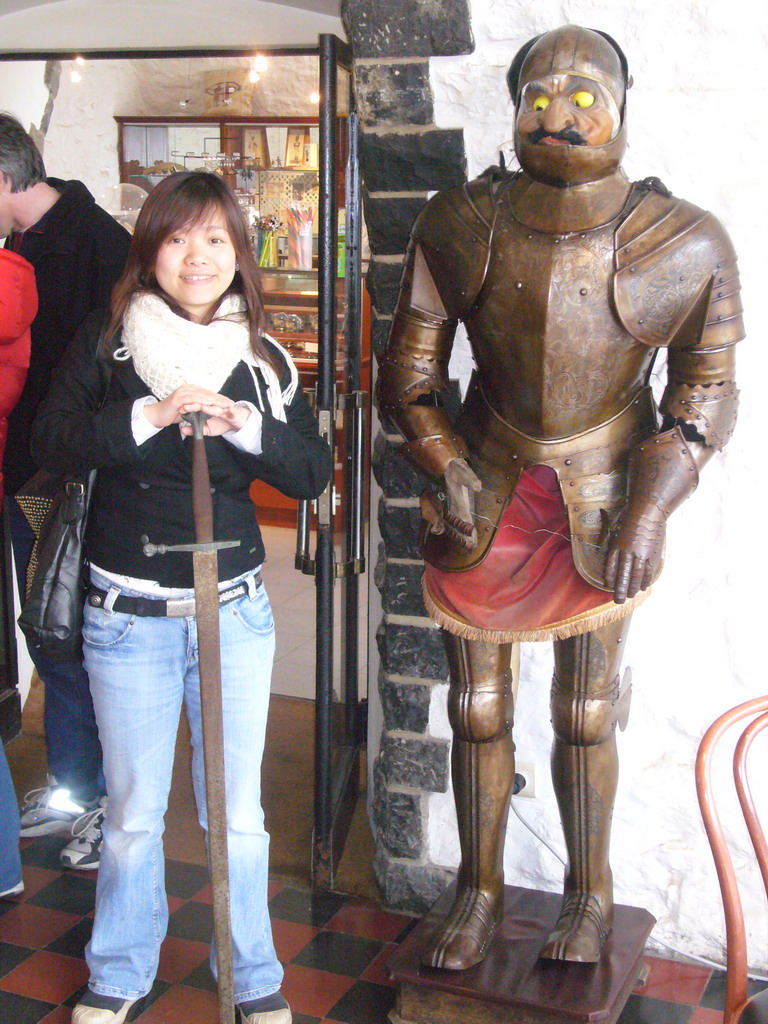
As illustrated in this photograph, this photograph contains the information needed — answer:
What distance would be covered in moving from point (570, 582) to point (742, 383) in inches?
22.0

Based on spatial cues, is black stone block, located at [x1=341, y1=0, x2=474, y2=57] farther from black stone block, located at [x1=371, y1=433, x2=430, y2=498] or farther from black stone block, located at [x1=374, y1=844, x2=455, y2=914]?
black stone block, located at [x1=374, y1=844, x2=455, y2=914]

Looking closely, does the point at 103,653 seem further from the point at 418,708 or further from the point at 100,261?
the point at 100,261

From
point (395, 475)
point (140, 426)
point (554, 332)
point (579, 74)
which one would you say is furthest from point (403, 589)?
point (579, 74)

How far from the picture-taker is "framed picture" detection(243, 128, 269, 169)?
6297 millimetres

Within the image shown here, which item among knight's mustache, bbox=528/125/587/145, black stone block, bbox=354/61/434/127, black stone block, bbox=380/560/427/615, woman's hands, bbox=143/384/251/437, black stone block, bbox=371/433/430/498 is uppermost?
black stone block, bbox=354/61/434/127

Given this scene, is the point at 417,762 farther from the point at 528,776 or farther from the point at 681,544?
the point at 681,544

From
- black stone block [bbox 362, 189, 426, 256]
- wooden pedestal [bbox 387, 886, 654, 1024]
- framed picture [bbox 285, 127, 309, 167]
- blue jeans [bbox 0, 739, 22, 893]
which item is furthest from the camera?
framed picture [bbox 285, 127, 309, 167]

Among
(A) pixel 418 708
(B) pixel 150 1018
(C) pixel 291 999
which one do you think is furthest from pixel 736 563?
(B) pixel 150 1018

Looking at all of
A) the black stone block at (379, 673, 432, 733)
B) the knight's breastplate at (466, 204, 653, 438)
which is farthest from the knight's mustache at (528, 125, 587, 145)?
the black stone block at (379, 673, 432, 733)

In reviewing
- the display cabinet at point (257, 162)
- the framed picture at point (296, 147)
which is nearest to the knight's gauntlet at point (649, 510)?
the display cabinet at point (257, 162)

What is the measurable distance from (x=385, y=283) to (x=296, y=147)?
4314 mm

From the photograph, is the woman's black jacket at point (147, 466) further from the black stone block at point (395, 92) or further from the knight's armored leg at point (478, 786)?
the black stone block at point (395, 92)

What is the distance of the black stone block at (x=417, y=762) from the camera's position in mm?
2461

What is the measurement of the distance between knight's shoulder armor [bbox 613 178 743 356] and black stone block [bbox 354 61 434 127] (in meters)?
0.53
